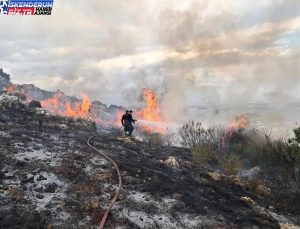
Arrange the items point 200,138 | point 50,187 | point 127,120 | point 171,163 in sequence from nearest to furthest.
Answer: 1. point 50,187
2. point 171,163
3. point 127,120
4. point 200,138

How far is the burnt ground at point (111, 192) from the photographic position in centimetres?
873

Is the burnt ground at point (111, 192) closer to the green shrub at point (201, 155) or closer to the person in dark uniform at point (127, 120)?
the green shrub at point (201, 155)

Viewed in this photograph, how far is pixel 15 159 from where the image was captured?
1191cm

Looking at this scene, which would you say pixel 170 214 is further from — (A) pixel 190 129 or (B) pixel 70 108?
(B) pixel 70 108

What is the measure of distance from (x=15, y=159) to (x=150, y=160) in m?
5.70

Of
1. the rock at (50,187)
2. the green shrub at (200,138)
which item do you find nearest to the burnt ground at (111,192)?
the rock at (50,187)

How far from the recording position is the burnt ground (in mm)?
8734

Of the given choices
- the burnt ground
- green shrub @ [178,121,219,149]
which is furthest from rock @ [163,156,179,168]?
green shrub @ [178,121,219,149]

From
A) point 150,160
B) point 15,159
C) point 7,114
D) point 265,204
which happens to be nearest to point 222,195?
point 265,204

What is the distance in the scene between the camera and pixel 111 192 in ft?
33.9

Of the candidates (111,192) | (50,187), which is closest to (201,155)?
(111,192)

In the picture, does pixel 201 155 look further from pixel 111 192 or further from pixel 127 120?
pixel 111 192

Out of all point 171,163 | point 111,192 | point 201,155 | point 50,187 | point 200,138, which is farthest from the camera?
point 200,138

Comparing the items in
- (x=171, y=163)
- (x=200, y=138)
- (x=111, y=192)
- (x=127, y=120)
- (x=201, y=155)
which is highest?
(x=127, y=120)
